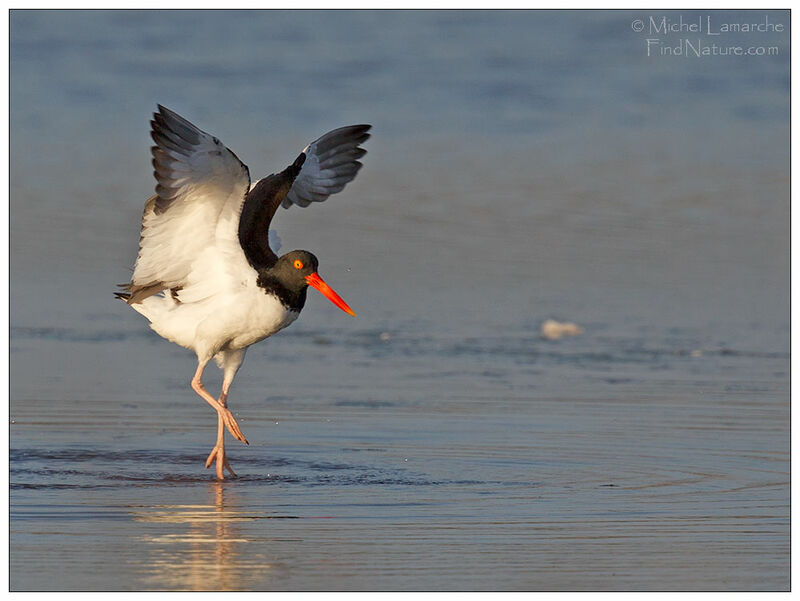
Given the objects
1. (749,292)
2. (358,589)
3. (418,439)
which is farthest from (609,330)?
(358,589)

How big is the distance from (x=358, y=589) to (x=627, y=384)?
5429 mm

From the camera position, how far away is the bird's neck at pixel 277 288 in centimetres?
942

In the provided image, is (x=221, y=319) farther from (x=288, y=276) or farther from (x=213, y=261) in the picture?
(x=288, y=276)

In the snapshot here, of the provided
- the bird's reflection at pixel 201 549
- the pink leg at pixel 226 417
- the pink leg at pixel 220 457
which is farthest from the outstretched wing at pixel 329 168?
the bird's reflection at pixel 201 549

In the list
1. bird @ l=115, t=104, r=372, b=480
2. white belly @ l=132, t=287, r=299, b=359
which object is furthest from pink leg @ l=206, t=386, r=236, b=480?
white belly @ l=132, t=287, r=299, b=359

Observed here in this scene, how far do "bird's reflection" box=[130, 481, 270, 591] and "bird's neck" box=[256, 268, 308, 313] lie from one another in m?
1.73

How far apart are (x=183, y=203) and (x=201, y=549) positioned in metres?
2.90

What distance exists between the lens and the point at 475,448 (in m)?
9.33

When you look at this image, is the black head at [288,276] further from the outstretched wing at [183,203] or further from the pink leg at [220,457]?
the pink leg at [220,457]

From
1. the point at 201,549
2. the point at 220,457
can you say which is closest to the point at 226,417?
the point at 220,457

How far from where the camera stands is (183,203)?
923 cm

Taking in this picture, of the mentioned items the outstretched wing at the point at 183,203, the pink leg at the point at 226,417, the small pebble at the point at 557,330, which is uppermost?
the outstretched wing at the point at 183,203

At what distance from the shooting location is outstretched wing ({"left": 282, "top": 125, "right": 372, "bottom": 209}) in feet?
34.9

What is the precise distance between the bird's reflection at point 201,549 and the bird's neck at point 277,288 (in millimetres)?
1731
